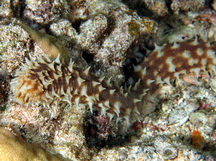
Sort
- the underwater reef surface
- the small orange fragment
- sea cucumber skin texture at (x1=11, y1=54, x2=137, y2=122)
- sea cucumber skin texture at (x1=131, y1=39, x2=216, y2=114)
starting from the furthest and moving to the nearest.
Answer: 1. sea cucumber skin texture at (x1=131, y1=39, x2=216, y2=114)
2. the small orange fragment
3. the underwater reef surface
4. sea cucumber skin texture at (x1=11, y1=54, x2=137, y2=122)

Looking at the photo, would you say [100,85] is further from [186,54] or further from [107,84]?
[186,54]

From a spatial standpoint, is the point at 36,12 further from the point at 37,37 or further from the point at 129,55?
the point at 129,55

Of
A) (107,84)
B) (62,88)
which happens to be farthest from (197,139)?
(62,88)

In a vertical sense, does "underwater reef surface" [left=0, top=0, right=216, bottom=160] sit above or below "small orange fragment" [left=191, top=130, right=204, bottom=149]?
above

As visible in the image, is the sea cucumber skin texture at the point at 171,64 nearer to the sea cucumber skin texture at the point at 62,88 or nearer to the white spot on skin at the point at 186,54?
the white spot on skin at the point at 186,54

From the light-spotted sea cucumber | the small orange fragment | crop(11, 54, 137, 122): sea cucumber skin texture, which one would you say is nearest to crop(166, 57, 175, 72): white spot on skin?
the light-spotted sea cucumber

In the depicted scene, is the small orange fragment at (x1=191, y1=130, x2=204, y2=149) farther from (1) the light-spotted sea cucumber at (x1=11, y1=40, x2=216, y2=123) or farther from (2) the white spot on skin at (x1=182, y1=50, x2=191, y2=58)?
(2) the white spot on skin at (x1=182, y1=50, x2=191, y2=58)
